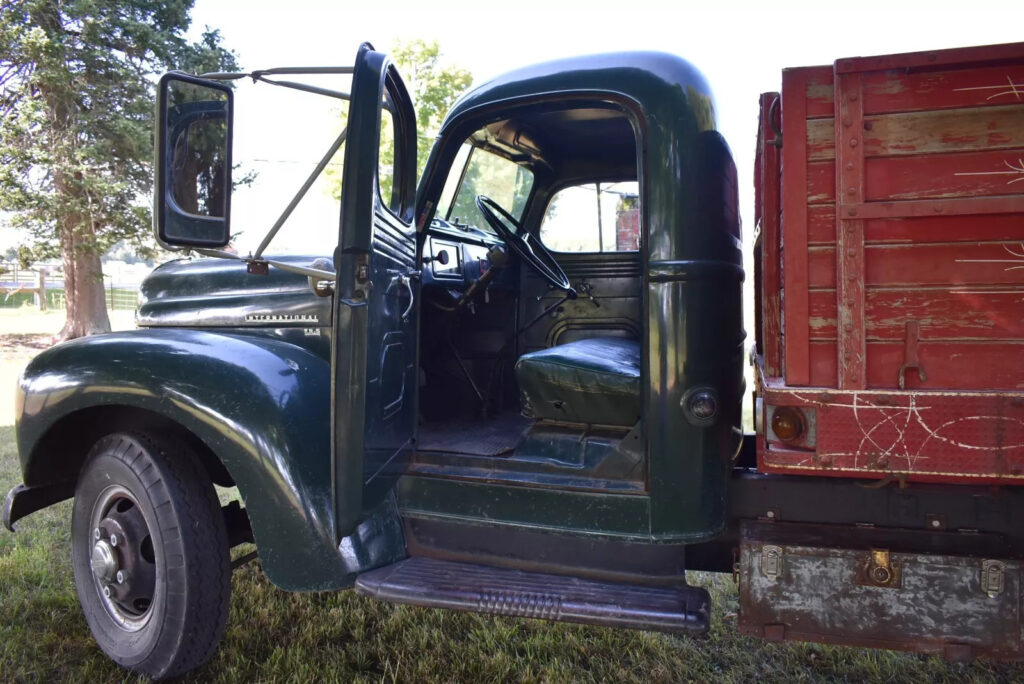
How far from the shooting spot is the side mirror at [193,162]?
2.17 meters

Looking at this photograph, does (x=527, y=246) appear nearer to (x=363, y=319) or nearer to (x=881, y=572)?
(x=363, y=319)

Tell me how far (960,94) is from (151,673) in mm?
2995

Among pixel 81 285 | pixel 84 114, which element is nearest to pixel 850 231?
pixel 84 114

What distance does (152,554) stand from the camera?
259cm

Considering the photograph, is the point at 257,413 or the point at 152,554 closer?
the point at 257,413

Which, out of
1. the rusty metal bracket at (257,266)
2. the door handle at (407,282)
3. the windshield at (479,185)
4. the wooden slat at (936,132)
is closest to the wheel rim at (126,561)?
the rusty metal bracket at (257,266)

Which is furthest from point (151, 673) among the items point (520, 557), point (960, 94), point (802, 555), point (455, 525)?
point (960, 94)

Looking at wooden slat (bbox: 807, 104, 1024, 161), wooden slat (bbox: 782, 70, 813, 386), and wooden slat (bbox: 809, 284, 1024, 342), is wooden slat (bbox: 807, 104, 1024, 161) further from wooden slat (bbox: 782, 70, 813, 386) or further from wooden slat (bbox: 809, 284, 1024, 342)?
wooden slat (bbox: 809, 284, 1024, 342)

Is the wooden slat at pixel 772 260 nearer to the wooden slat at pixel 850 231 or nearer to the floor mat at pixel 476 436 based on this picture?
the wooden slat at pixel 850 231

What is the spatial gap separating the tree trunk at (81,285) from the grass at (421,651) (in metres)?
13.3

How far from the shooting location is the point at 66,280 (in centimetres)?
1520

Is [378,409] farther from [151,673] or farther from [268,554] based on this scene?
[151,673]

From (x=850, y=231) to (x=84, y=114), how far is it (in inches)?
632

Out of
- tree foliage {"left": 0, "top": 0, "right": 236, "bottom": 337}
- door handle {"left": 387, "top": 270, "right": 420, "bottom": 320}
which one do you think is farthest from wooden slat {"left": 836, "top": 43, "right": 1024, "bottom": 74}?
tree foliage {"left": 0, "top": 0, "right": 236, "bottom": 337}
